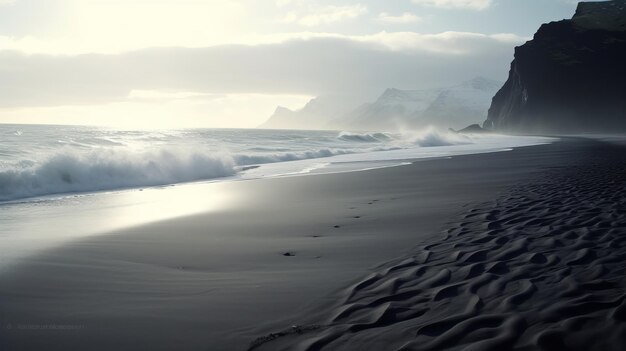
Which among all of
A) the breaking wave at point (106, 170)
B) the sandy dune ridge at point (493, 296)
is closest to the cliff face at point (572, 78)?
the breaking wave at point (106, 170)

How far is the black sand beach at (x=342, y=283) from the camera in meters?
3.47

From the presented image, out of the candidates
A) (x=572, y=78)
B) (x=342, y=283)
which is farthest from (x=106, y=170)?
(x=572, y=78)

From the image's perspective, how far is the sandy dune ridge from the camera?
3244 mm

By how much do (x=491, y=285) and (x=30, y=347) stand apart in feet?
12.7

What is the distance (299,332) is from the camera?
364 cm

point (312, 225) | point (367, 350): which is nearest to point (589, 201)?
point (312, 225)

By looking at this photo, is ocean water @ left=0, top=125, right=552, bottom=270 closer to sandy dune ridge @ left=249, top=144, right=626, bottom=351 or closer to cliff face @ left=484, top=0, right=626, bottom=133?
sandy dune ridge @ left=249, top=144, right=626, bottom=351

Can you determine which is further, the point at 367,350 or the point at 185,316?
the point at 185,316

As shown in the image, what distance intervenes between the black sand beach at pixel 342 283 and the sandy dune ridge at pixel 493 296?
16mm

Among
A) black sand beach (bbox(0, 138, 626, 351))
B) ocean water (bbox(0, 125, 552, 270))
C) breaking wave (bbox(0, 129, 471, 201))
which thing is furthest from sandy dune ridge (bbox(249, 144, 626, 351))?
breaking wave (bbox(0, 129, 471, 201))

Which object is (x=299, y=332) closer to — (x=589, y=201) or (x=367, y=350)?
(x=367, y=350)

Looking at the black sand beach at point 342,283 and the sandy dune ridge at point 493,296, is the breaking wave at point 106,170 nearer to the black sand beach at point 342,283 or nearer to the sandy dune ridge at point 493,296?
the black sand beach at point 342,283

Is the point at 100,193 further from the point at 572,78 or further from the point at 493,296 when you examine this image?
the point at 572,78

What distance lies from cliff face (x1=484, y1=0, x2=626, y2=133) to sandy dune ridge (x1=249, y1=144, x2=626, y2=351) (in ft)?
298
